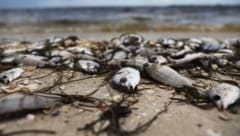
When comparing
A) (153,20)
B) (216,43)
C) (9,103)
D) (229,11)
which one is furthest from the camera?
(229,11)

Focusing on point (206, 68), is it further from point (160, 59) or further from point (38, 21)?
point (38, 21)

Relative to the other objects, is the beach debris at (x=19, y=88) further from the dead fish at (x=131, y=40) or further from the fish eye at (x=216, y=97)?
the dead fish at (x=131, y=40)

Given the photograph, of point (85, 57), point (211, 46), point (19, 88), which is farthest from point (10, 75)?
point (211, 46)

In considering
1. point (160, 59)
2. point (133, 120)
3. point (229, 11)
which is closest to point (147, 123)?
point (133, 120)

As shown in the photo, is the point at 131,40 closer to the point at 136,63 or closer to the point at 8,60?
the point at 136,63

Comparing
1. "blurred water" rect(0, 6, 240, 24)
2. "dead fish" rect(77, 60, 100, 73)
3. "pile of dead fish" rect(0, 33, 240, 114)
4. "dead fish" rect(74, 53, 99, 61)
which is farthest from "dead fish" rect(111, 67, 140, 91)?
"blurred water" rect(0, 6, 240, 24)

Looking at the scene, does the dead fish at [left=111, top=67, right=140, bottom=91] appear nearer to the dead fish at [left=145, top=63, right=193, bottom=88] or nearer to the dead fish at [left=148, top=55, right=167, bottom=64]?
the dead fish at [left=145, top=63, right=193, bottom=88]
